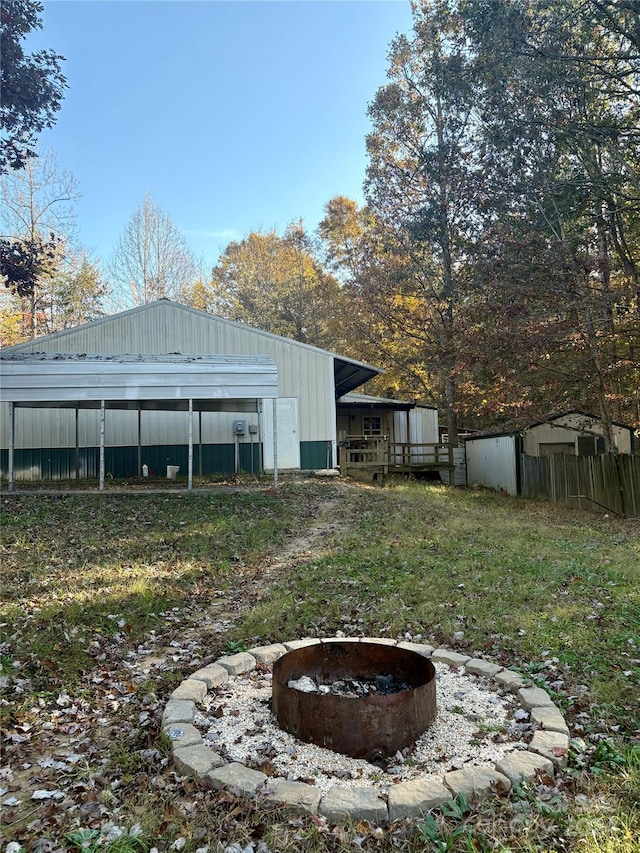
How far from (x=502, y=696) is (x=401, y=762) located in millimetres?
1092

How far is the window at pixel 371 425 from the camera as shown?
2314 cm

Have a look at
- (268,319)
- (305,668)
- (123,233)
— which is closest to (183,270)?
(123,233)

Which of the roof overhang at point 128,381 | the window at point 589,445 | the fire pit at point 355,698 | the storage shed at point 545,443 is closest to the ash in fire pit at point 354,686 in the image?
the fire pit at point 355,698

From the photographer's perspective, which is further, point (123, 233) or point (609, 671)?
point (123, 233)

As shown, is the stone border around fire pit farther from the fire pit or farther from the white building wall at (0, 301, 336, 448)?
the white building wall at (0, 301, 336, 448)

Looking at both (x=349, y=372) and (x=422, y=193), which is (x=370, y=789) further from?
(x=422, y=193)

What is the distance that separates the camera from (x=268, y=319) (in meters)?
30.0

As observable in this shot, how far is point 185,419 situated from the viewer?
15.9 metres

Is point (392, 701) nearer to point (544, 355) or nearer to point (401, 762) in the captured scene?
point (401, 762)

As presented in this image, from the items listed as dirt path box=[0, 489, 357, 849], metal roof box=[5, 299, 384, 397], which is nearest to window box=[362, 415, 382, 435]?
metal roof box=[5, 299, 384, 397]

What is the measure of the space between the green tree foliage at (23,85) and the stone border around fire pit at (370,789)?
40.1 ft

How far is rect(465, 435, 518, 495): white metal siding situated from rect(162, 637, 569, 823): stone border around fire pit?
14.3m

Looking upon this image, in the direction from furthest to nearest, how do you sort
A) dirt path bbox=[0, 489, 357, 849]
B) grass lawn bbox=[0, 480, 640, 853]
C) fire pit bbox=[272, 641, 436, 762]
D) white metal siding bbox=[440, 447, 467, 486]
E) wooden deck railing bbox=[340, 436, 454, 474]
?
white metal siding bbox=[440, 447, 467, 486] → wooden deck railing bbox=[340, 436, 454, 474] → fire pit bbox=[272, 641, 436, 762] → dirt path bbox=[0, 489, 357, 849] → grass lawn bbox=[0, 480, 640, 853]

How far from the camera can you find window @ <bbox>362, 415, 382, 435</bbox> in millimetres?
23141
